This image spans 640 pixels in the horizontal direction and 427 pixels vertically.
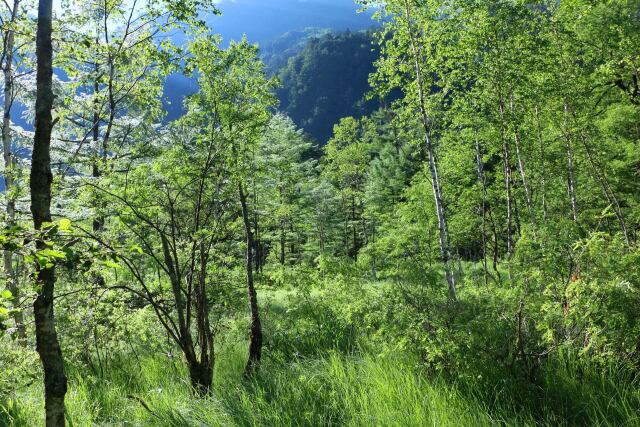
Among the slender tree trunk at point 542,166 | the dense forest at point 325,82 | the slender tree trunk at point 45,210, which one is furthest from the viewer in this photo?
the dense forest at point 325,82

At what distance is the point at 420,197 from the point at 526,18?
8.21m

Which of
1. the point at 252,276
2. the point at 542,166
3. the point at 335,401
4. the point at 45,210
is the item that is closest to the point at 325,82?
the point at 542,166

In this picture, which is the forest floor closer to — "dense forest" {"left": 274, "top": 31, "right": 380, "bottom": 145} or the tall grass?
the tall grass

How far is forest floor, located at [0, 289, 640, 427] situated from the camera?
3355 mm

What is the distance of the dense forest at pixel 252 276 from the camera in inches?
131

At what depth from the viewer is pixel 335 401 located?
159 inches

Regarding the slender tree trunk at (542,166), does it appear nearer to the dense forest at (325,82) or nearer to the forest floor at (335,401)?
the forest floor at (335,401)

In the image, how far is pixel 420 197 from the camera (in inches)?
712

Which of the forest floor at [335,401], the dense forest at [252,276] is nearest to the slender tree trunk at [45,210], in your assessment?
the dense forest at [252,276]

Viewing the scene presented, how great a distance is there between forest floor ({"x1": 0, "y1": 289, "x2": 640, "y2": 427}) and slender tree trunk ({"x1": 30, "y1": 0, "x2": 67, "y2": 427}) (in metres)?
1.55

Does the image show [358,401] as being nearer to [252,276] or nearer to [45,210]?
[45,210]

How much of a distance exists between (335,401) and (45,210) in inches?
115

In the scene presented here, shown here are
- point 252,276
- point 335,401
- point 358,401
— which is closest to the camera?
point 358,401

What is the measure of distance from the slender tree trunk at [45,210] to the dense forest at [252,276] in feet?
0.04
